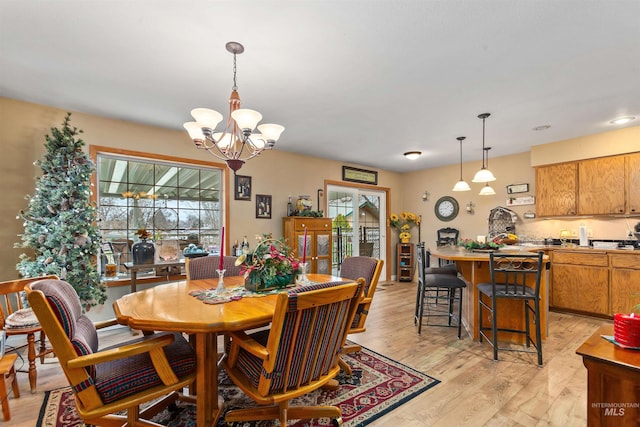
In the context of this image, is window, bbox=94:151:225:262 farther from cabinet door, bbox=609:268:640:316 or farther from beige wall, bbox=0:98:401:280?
cabinet door, bbox=609:268:640:316

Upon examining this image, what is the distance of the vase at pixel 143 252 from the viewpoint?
3.31 metres

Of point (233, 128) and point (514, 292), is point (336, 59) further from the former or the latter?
point (514, 292)

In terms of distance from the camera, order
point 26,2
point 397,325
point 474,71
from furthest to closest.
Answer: point 397,325, point 474,71, point 26,2

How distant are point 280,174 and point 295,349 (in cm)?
377

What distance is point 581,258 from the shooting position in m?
3.93

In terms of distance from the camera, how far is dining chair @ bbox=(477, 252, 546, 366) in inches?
100

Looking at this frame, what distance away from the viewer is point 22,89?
273 cm

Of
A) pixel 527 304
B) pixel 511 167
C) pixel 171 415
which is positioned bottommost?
pixel 171 415

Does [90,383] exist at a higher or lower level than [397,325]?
higher

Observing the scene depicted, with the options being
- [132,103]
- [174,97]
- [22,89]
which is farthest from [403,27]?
[22,89]

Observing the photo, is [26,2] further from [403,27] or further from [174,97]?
[403,27]

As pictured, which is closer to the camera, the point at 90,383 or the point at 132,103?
the point at 90,383

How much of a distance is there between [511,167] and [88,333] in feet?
19.9

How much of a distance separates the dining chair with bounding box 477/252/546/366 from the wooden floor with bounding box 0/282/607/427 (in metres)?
0.18
